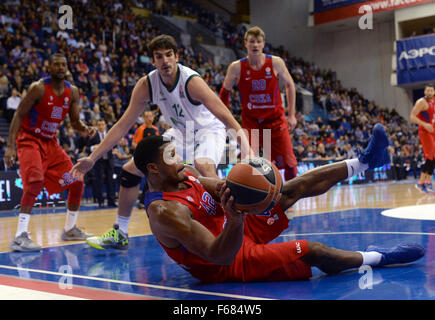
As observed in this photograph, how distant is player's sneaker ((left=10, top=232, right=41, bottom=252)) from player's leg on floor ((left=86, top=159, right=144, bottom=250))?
0.67 meters

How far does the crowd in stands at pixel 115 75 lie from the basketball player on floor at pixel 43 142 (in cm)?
487

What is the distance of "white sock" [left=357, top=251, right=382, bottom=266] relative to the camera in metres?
3.51

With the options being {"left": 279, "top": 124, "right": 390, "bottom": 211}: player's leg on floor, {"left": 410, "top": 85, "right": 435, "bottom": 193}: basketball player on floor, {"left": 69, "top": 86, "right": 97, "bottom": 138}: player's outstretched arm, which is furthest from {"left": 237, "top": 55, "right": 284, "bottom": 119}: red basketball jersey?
{"left": 410, "top": 85, "right": 435, "bottom": 193}: basketball player on floor

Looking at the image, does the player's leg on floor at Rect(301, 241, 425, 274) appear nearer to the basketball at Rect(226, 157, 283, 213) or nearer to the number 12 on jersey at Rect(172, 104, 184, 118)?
the basketball at Rect(226, 157, 283, 213)

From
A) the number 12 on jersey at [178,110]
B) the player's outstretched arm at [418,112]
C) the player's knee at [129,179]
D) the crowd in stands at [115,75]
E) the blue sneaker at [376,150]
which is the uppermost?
the crowd in stands at [115,75]

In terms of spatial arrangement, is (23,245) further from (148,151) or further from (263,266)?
(263,266)

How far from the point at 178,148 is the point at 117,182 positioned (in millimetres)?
7415

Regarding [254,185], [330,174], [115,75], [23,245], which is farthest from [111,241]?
[115,75]

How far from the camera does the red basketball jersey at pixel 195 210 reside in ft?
10.7

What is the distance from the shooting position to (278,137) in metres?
6.87

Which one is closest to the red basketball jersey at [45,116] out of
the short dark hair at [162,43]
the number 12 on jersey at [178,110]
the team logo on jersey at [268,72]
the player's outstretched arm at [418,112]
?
the number 12 on jersey at [178,110]

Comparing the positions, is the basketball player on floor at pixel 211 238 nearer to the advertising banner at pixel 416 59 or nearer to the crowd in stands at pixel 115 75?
the crowd in stands at pixel 115 75

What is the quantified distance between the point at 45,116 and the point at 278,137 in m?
2.92

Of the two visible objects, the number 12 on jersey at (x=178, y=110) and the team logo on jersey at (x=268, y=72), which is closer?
the number 12 on jersey at (x=178, y=110)
